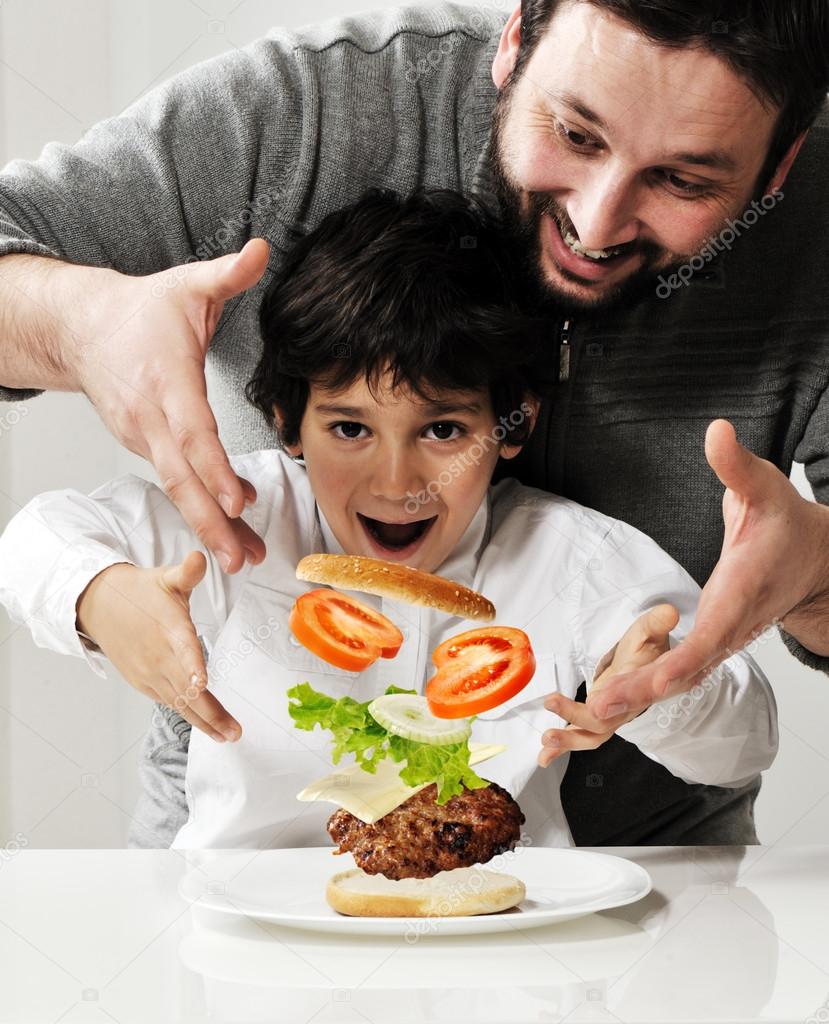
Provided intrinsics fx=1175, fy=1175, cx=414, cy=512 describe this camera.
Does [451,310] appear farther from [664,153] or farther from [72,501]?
[72,501]

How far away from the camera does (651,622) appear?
0.87 metres

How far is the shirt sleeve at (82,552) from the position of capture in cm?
95

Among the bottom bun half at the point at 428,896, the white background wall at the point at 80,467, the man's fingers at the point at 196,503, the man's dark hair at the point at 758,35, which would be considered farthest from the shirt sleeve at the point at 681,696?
the white background wall at the point at 80,467

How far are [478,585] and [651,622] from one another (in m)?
0.36

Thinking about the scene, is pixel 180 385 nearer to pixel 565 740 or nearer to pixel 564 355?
pixel 565 740

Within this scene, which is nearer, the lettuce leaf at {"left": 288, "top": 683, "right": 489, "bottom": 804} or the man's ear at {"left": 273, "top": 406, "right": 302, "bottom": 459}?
the lettuce leaf at {"left": 288, "top": 683, "right": 489, "bottom": 804}

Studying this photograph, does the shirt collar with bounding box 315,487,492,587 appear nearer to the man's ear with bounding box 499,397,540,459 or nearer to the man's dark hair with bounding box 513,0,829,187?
the man's ear with bounding box 499,397,540,459

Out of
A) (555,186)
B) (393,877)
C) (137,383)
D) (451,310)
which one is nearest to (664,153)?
(555,186)

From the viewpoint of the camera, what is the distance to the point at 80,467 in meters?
1.90

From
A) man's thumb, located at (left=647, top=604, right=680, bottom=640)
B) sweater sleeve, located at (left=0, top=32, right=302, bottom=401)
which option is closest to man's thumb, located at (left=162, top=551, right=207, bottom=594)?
man's thumb, located at (left=647, top=604, right=680, bottom=640)

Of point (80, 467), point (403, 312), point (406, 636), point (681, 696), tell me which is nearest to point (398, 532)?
point (406, 636)

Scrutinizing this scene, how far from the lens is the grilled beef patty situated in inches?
32.2

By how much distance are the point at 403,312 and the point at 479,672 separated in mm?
419

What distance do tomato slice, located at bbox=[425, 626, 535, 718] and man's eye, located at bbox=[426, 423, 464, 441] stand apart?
32cm
